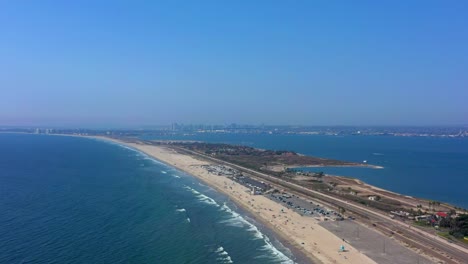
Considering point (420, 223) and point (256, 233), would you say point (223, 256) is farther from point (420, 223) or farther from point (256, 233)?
point (420, 223)

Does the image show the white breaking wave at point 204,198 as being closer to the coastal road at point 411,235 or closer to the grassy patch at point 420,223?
the coastal road at point 411,235

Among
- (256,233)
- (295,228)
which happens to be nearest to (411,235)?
(295,228)

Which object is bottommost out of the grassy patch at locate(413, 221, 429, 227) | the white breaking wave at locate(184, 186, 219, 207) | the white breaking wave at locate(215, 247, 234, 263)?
the white breaking wave at locate(215, 247, 234, 263)

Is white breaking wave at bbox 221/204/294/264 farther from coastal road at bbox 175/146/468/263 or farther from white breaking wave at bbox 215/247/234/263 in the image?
coastal road at bbox 175/146/468/263

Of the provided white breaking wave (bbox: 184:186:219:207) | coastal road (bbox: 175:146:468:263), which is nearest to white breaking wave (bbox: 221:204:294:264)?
white breaking wave (bbox: 184:186:219:207)

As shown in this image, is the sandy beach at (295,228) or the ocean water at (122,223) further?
the sandy beach at (295,228)

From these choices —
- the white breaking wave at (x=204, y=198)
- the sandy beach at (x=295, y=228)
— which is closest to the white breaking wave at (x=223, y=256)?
the sandy beach at (x=295, y=228)
